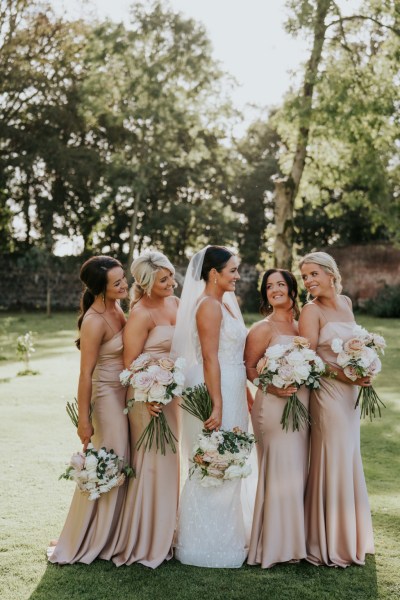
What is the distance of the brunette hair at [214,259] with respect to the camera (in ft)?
16.8

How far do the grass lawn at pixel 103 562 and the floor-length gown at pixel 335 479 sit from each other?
175 millimetres

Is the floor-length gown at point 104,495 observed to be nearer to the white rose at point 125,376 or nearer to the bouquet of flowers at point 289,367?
the white rose at point 125,376

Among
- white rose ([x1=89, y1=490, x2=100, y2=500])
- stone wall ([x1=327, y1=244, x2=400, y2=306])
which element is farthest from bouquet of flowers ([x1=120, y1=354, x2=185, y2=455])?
stone wall ([x1=327, y1=244, x2=400, y2=306])

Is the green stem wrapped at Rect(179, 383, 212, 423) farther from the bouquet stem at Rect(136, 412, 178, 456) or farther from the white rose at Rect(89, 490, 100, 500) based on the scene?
the white rose at Rect(89, 490, 100, 500)

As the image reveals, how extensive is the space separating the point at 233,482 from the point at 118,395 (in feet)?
3.70

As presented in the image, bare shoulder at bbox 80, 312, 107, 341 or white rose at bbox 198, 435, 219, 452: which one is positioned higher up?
bare shoulder at bbox 80, 312, 107, 341

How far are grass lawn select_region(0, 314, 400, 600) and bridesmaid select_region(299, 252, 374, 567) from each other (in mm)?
200

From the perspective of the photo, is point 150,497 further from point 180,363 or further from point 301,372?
point 301,372

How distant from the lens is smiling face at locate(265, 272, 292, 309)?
5.18 metres

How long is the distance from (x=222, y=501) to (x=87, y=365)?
1.49m

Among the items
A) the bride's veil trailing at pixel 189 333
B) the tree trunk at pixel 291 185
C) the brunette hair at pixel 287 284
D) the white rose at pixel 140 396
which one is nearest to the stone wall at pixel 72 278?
the tree trunk at pixel 291 185

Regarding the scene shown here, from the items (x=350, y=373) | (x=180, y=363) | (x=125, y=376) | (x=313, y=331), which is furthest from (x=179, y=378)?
(x=350, y=373)

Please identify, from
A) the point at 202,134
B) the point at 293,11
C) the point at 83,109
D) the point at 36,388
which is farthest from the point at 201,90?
the point at 36,388

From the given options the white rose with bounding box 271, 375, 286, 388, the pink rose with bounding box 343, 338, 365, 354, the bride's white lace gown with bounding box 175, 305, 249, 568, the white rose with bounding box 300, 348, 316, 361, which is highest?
the pink rose with bounding box 343, 338, 365, 354
